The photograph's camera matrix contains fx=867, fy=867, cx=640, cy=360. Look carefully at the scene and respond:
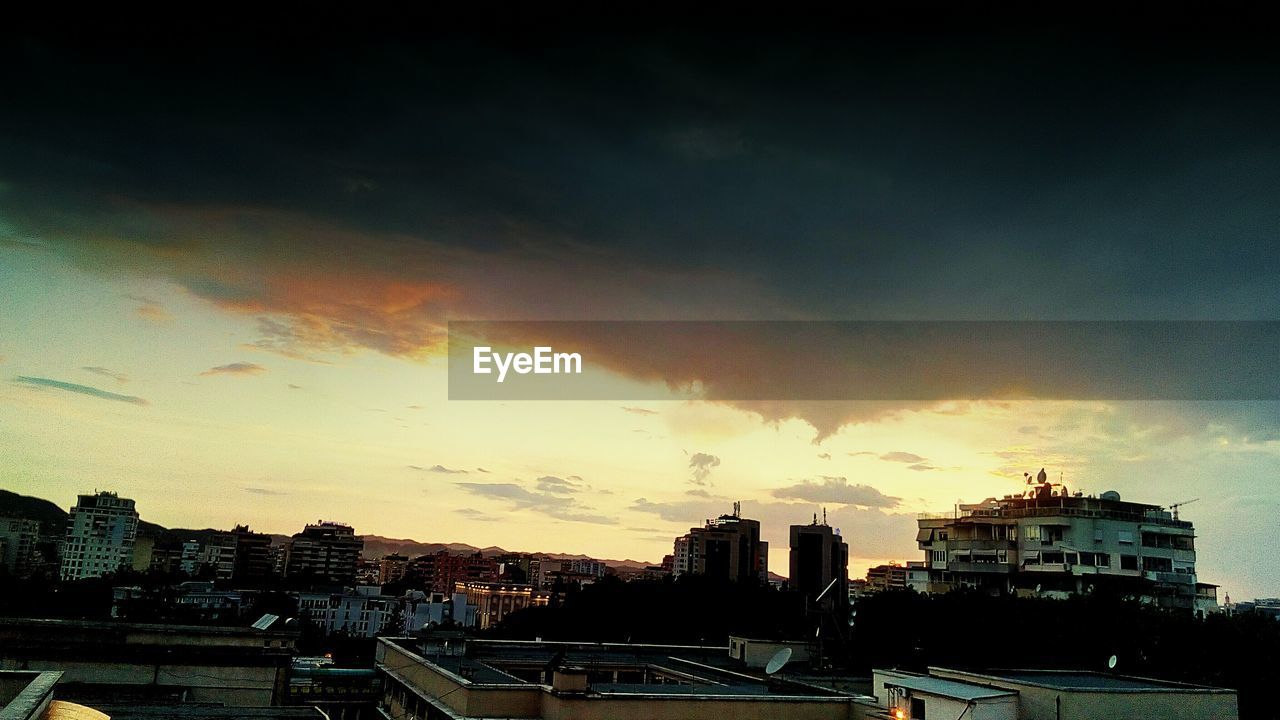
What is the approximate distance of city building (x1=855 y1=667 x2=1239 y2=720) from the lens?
20.1 m

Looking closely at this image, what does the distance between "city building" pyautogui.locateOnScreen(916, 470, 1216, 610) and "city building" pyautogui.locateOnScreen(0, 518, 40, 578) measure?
16416 cm

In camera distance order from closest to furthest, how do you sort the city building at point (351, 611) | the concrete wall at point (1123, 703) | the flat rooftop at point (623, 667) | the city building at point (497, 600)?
the concrete wall at point (1123, 703), the flat rooftop at point (623, 667), the city building at point (351, 611), the city building at point (497, 600)

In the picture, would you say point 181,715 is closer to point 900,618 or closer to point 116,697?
point 116,697

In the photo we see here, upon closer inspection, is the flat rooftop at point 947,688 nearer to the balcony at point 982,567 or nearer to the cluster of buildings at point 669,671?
the cluster of buildings at point 669,671

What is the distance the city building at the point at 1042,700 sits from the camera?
20.1m

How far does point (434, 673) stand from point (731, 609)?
43576 mm

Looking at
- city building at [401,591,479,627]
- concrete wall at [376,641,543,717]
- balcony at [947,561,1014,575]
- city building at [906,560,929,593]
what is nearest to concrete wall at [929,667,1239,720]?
concrete wall at [376,641,543,717]

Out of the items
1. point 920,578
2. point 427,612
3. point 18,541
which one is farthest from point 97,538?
point 920,578

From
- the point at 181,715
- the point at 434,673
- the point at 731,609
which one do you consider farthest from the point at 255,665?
the point at 731,609

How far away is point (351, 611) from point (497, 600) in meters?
37.4

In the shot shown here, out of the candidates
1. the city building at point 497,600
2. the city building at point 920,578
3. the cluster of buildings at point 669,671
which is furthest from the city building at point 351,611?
the city building at point 920,578

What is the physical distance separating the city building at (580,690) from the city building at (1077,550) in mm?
37604

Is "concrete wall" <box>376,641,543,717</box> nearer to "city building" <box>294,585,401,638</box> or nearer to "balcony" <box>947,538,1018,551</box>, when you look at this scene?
"balcony" <box>947,538,1018,551</box>

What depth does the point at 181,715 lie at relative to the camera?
17.6 m
